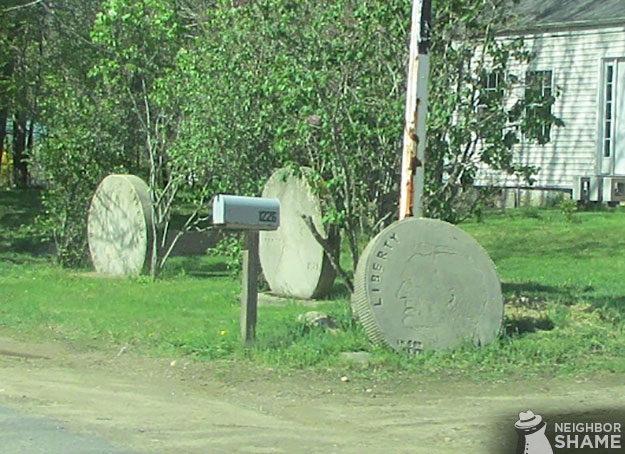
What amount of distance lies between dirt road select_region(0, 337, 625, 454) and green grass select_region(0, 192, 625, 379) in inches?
17.8

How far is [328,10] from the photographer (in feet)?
37.3

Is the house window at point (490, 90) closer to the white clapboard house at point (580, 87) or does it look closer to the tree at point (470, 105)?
the tree at point (470, 105)

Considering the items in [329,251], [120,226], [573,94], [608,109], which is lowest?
[120,226]

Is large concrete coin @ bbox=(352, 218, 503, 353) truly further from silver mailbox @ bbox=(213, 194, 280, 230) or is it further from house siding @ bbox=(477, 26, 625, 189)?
house siding @ bbox=(477, 26, 625, 189)

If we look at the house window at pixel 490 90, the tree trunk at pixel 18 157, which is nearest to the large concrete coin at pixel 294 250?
the house window at pixel 490 90

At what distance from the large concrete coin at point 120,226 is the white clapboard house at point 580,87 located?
34.8ft

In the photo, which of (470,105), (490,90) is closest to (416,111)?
(470,105)

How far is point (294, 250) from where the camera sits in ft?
44.5

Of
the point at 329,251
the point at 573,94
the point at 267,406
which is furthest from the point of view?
the point at 573,94

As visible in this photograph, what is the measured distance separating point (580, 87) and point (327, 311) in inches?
606

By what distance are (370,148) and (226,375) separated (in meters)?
3.42

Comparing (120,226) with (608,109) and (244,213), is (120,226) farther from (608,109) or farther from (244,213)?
(608,109)

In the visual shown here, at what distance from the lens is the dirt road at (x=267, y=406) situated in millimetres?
6867

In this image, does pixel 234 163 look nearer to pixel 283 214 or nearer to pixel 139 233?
pixel 283 214
